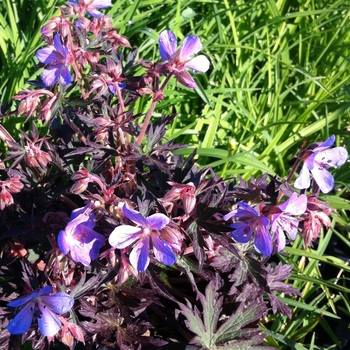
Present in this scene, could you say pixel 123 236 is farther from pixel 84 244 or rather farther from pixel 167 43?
pixel 167 43

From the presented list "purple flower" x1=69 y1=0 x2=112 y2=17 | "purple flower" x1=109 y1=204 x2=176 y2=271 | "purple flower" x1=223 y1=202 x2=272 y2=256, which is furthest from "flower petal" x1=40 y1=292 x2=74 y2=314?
"purple flower" x1=69 y1=0 x2=112 y2=17

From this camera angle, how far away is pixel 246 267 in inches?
53.7

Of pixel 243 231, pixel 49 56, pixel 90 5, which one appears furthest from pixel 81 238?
pixel 90 5

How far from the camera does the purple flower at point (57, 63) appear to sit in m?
1.23

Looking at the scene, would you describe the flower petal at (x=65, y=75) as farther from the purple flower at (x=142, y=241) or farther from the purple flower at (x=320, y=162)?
the purple flower at (x=320, y=162)

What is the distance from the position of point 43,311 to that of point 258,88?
1491 mm

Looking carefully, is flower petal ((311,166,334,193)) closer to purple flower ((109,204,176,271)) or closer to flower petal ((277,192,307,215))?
flower petal ((277,192,307,215))

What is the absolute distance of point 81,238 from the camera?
3.67 feet

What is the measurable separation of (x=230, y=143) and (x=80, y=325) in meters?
1.01

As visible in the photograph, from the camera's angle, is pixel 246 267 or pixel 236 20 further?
pixel 236 20

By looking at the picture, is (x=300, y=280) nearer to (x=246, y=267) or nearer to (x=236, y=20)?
(x=246, y=267)

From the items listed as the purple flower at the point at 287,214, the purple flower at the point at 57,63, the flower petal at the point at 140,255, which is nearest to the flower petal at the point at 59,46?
the purple flower at the point at 57,63

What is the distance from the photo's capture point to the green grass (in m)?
1.91

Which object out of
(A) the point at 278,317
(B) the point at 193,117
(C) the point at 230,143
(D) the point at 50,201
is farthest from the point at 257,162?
(D) the point at 50,201
